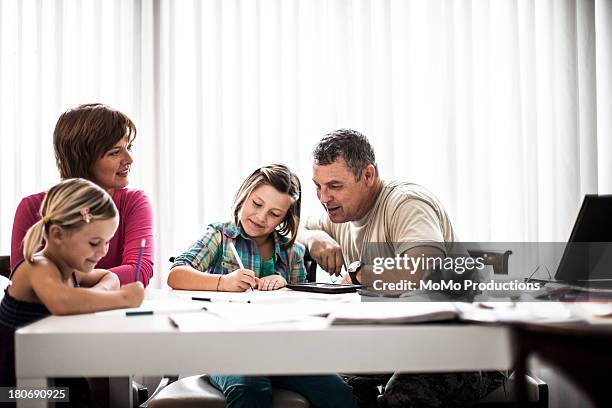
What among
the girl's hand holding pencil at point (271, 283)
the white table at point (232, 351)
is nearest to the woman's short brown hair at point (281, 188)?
the girl's hand holding pencil at point (271, 283)

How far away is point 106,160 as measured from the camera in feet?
6.67

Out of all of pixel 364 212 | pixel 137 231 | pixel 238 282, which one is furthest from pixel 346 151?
pixel 137 231

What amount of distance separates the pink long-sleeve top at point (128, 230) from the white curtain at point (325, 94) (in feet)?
3.21

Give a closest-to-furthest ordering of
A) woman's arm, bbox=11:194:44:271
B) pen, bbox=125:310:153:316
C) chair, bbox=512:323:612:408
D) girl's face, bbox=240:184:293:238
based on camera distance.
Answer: chair, bbox=512:323:612:408
pen, bbox=125:310:153:316
woman's arm, bbox=11:194:44:271
girl's face, bbox=240:184:293:238

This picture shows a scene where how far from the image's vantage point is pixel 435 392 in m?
1.70

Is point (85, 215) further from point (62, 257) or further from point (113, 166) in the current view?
point (113, 166)

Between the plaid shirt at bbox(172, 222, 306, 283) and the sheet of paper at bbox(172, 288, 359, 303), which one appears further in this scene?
the plaid shirt at bbox(172, 222, 306, 283)

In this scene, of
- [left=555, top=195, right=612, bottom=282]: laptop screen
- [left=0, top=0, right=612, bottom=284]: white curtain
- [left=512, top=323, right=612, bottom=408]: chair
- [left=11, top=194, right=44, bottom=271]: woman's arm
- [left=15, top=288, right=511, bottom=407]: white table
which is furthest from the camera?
[left=0, top=0, right=612, bottom=284]: white curtain

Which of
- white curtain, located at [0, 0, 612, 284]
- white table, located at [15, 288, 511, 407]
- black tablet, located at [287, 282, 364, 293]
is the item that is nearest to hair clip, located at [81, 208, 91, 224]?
white table, located at [15, 288, 511, 407]

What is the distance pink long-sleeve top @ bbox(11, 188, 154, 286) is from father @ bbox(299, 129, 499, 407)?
586mm

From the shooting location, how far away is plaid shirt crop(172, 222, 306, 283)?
7.14ft

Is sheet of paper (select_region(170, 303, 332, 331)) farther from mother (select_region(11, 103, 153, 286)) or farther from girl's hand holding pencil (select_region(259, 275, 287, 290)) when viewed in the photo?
mother (select_region(11, 103, 153, 286))

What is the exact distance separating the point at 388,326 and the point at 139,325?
471mm

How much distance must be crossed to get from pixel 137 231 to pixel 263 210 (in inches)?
16.6
